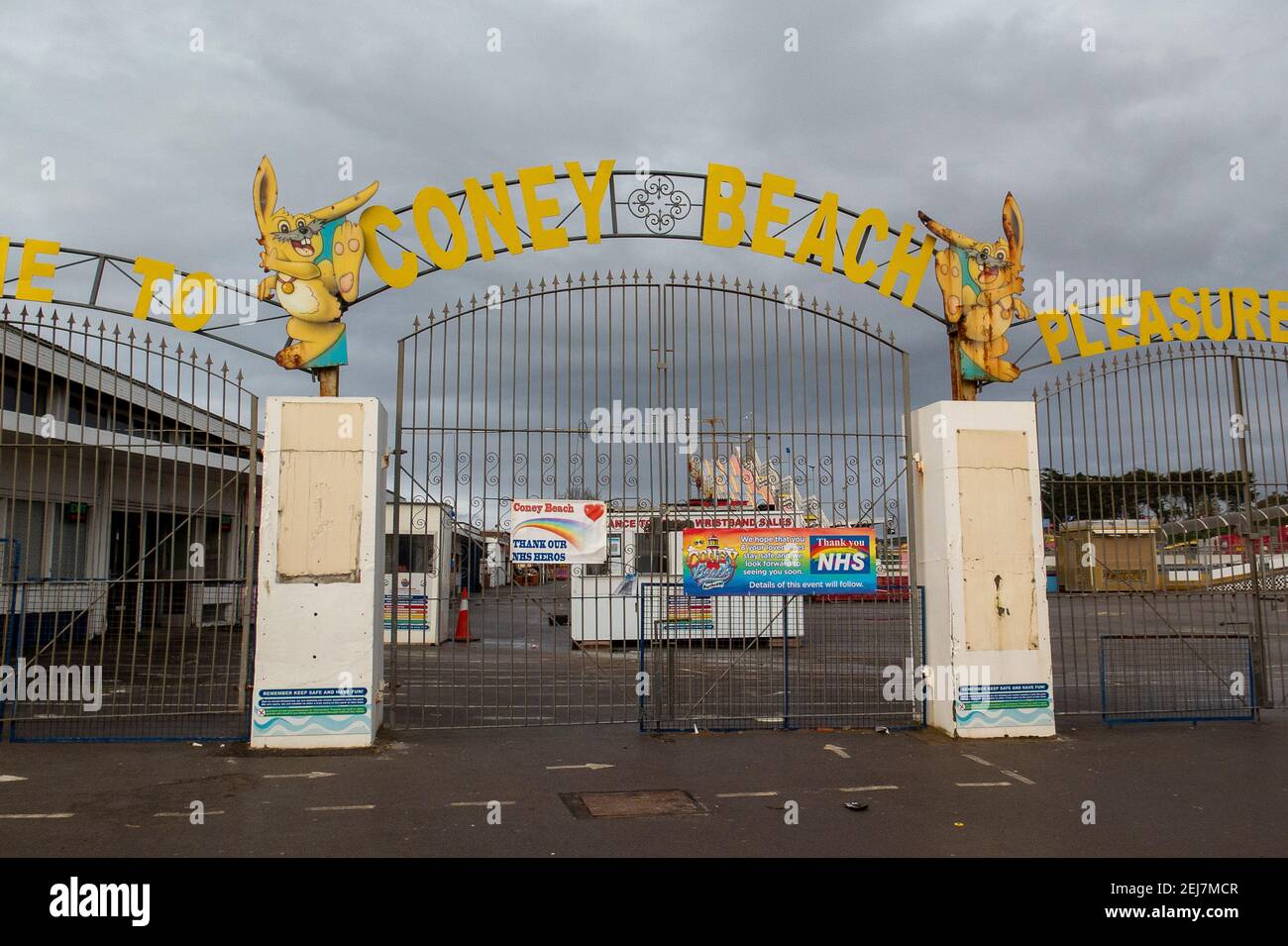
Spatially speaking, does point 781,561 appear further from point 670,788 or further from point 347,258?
point 347,258

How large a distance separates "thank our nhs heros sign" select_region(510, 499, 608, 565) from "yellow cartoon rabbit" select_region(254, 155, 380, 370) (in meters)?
2.50

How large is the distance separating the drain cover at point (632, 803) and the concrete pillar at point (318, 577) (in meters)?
2.77

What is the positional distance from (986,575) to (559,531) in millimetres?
4556

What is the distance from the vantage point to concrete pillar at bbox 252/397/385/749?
29.7 ft

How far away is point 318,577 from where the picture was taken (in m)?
9.17

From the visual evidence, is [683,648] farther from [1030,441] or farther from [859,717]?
[1030,441]

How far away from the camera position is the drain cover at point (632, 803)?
23.1ft

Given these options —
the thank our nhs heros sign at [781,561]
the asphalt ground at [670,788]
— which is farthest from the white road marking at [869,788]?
the thank our nhs heros sign at [781,561]

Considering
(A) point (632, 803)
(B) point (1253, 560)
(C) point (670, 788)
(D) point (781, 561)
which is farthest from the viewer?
(B) point (1253, 560)

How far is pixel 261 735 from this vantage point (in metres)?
9.00
